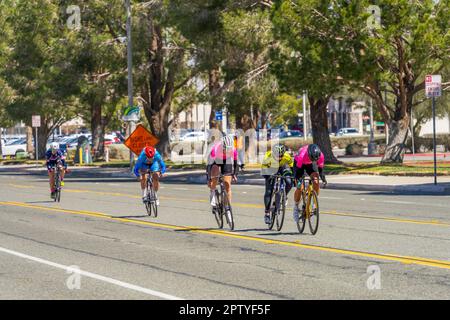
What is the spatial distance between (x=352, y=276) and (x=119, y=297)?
3.04 metres

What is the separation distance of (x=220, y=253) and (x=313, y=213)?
2597 millimetres

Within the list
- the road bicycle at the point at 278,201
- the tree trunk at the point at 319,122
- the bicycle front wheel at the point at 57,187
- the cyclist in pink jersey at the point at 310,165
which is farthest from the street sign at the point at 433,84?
the cyclist in pink jersey at the point at 310,165

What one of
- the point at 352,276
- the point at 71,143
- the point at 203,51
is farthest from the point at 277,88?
the point at 71,143

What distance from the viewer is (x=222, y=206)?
18250 millimetres

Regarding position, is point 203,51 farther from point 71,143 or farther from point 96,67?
point 71,143

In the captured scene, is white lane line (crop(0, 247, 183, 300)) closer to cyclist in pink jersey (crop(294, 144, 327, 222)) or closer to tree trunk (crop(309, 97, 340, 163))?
cyclist in pink jersey (crop(294, 144, 327, 222))

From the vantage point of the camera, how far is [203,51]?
4706cm

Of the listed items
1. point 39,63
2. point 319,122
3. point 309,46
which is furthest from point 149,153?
point 39,63

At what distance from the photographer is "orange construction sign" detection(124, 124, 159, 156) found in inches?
1609

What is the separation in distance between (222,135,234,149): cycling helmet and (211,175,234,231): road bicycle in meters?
0.58

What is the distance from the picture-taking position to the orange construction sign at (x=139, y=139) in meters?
40.9

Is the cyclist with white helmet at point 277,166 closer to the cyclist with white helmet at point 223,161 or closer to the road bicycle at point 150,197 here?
the cyclist with white helmet at point 223,161

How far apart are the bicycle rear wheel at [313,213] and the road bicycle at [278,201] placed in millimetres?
610

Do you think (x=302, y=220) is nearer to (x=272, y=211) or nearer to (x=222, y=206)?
(x=272, y=211)
